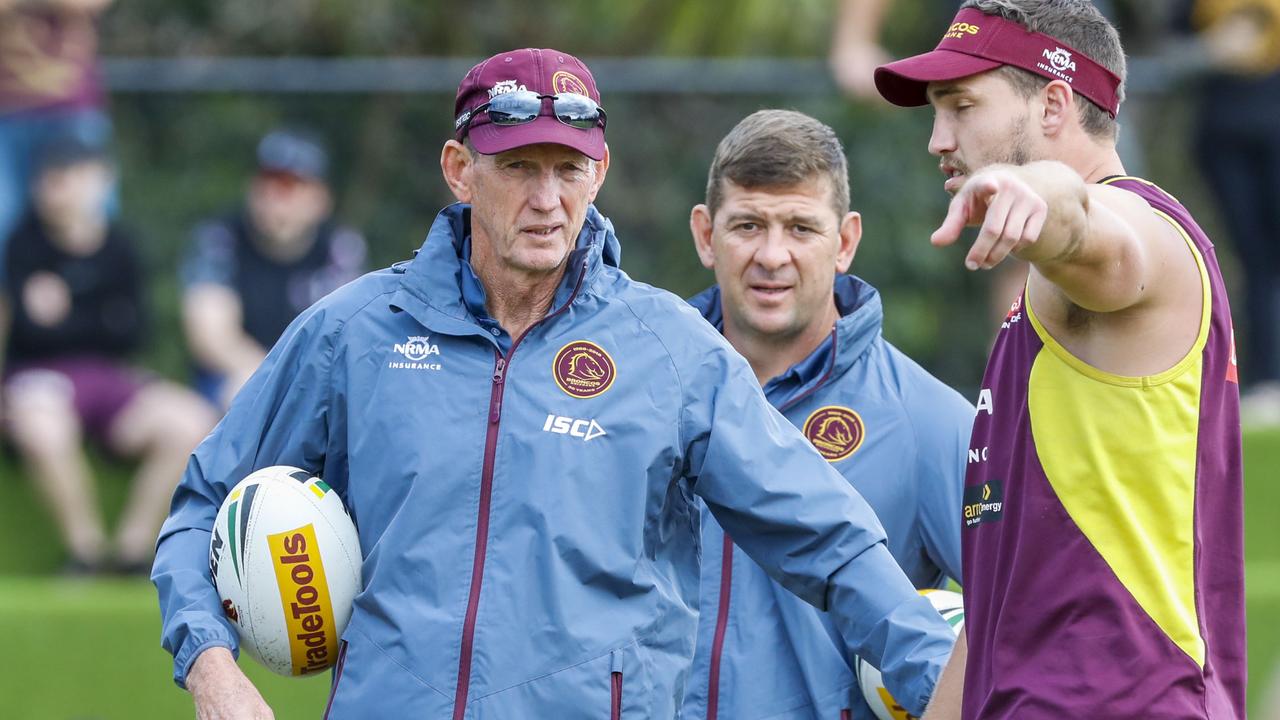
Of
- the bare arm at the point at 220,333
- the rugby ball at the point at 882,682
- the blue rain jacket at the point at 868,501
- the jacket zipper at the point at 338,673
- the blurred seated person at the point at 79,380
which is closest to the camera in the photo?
the jacket zipper at the point at 338,673

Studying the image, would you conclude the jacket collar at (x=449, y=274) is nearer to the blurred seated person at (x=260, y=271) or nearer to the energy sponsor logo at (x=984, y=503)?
the energy sponsor logo at (x=984, y=503)

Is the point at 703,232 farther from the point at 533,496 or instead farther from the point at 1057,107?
the point at 1057,107

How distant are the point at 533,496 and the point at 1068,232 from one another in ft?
4.54

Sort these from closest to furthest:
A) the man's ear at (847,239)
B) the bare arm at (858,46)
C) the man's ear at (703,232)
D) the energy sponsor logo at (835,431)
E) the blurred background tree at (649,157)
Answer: the energy sponsor logo at (835,431), the man's ear at (847,239), the man's ear at (703,232), the bare arm at (858,46), the blurred background tree at (649,157)

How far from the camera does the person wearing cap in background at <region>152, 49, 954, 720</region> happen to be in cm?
374

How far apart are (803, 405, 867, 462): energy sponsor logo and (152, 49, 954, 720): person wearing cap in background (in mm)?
581

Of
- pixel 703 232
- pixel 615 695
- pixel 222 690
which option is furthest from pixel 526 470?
pixel 703 232

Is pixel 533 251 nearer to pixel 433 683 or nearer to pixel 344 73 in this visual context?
pixel 433 683

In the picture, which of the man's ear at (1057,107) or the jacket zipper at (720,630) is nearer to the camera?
the man's ear at (1057,107)

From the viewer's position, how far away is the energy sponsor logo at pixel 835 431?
15.2ft

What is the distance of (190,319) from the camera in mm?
8703

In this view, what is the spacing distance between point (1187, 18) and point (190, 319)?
5.37m

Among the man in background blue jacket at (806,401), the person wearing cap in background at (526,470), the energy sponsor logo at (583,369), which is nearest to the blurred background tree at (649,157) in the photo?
the man in background blue jacket at (806,401)

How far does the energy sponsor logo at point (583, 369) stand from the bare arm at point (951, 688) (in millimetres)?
921
